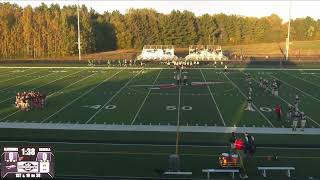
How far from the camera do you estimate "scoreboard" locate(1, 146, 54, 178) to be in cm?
866

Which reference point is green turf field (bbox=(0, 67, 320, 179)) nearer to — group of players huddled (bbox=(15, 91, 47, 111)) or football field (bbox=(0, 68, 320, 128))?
football field (bbox=(0, 68, 320, 128))

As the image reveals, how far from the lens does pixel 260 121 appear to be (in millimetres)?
20281

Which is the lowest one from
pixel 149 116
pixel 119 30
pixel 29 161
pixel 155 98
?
pixel 149 116

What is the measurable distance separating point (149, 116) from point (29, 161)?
12.8 meters

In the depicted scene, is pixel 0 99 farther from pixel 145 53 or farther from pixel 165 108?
pixel 145 53

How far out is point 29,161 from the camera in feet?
28.4

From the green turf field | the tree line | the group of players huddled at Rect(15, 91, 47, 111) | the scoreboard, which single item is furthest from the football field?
the tree line

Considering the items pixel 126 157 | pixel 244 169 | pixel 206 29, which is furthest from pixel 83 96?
pixel 206 29

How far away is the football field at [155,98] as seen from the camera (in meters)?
20.7

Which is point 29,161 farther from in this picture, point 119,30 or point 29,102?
point 119,30

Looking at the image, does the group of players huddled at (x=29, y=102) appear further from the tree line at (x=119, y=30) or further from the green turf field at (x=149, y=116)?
the tree line at (x=119, y=30)

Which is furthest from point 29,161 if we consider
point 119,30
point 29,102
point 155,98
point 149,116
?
point 119,30

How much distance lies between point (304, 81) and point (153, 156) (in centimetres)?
2235

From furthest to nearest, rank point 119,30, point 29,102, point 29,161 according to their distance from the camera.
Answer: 1. point 119,30
2. point 29,102
3. point 29,161
